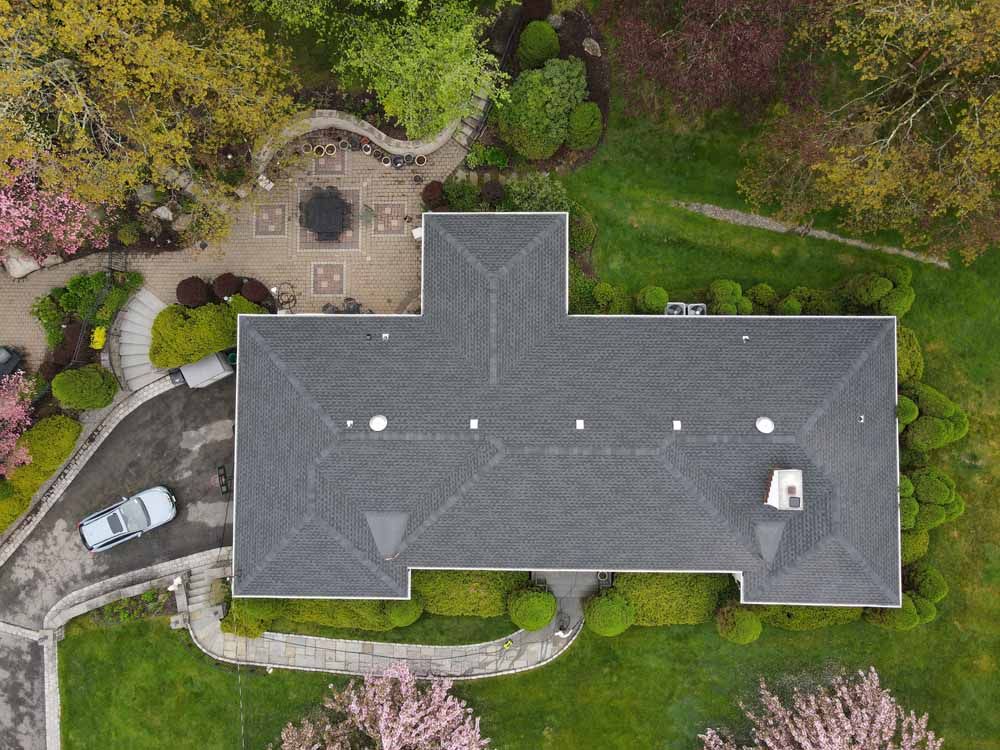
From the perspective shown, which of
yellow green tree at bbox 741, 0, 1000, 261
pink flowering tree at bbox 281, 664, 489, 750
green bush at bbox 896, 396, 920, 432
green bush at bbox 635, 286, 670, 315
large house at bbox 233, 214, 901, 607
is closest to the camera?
yellow green tree at bbox 741, 0, 1000, 261

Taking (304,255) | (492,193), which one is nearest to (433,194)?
(492,193)

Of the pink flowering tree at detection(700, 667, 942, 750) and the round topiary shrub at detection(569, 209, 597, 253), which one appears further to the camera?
the round topiary shrub at detection(569, 209, 597, 253)

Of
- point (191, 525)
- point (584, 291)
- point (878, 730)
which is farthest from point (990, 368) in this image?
point (191, 525)

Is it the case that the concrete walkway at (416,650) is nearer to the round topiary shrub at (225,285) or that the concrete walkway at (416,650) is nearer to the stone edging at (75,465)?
the stone edging at (75,465)

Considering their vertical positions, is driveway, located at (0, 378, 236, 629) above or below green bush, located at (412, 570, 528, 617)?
above

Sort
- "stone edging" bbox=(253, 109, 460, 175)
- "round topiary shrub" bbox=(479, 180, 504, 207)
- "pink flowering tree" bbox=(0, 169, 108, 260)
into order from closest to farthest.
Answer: "pink flowering tree" bbox=(0, 169, 108, 260), "stone edging" bbox=(253, 109, 460, 175), "round topiary shrub" bbox=(479, 180, 504, 207)

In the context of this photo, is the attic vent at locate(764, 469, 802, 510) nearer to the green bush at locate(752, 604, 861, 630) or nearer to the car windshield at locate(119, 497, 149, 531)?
the green bush at locate(752, 604, 861, 630)

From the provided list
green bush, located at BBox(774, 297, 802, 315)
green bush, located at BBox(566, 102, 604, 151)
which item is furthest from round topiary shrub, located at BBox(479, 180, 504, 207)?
green bush, located at BBox(774, 297, 802, 315)

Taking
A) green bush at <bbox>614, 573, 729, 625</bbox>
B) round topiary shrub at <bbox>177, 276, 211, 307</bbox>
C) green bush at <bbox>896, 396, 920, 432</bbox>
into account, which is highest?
round topiary shrub at <bbox>177, 276, 211, 307</bbox>
